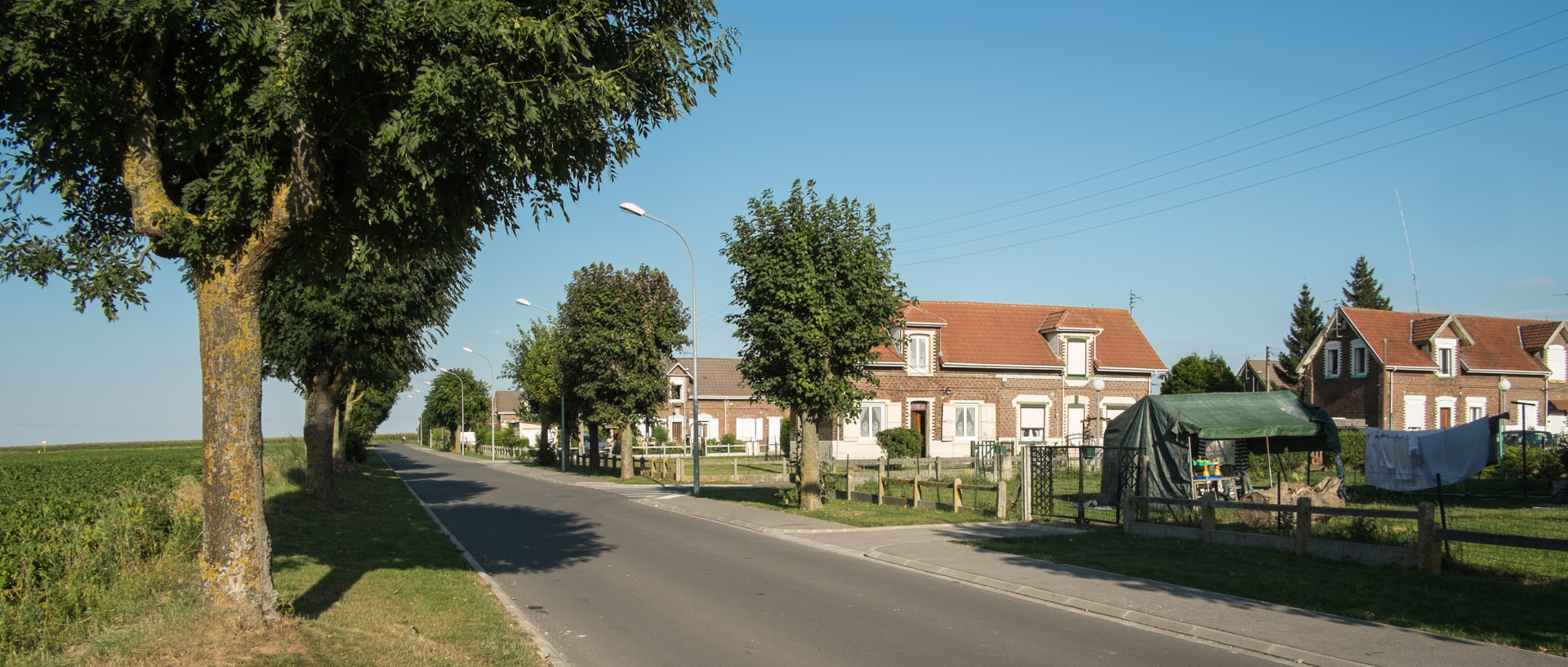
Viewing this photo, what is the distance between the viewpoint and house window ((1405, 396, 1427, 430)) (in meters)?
41.6

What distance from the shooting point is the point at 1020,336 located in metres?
41.8

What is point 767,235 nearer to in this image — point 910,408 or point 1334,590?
point 1334,590

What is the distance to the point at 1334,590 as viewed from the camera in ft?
35.4

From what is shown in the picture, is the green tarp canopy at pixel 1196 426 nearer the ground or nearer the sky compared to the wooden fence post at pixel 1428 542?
nearer the sky

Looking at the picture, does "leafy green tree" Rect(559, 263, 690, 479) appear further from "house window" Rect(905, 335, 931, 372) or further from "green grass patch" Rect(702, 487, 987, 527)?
"green grass patch" Rect(702, 487, 987, 527)

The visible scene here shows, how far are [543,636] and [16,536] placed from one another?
5.17 m

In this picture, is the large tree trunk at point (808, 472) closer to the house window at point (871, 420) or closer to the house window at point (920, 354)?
the house window at point (871, 420)

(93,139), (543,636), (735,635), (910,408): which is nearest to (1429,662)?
(735,635)

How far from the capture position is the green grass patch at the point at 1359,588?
352 inches

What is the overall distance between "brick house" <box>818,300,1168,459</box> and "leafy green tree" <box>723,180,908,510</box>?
1610 centimetres

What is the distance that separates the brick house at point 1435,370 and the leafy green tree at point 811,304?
29748 millimetres

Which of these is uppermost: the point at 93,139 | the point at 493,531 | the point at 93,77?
the point at 93,77

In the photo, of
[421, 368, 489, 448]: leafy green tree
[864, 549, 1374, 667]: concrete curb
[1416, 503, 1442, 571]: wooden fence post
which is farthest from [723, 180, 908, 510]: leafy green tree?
[421, 368, 489, 448]: leafy green tree

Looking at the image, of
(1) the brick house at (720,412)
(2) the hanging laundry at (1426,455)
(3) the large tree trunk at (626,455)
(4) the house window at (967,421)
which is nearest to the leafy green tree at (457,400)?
(1) the brick house at (720,412)
